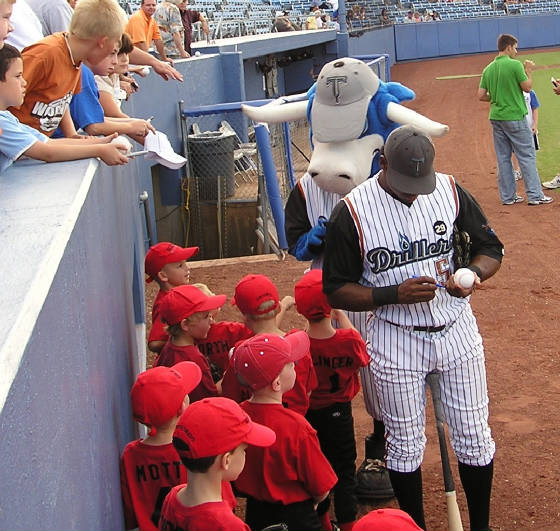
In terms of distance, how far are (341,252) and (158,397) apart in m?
1.04

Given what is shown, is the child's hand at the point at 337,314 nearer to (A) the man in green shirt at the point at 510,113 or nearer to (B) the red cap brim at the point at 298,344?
(B) the red cap brim at the point at 298,344

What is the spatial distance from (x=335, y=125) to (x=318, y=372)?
1.28 m

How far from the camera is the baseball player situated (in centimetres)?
351

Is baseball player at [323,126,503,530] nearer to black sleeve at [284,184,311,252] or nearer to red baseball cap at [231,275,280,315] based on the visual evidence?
red baseball cap at [231,275,280,315]

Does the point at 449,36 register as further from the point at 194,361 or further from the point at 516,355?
the point at 194,361

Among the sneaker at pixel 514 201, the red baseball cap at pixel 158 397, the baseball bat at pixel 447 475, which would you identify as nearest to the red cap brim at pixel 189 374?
the red baseball cap at pixel 158 397

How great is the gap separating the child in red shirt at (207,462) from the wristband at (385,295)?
1.07 m

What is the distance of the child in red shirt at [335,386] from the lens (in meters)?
4.03

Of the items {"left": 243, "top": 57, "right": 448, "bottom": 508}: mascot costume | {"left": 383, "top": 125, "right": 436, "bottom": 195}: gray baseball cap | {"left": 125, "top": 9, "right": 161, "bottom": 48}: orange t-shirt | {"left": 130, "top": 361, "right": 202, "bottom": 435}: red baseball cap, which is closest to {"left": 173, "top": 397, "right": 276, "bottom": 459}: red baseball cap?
{"left": 130, "top": 361, "right": 202, "bottom": 435}: red baseball cap

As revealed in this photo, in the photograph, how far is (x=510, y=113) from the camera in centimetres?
1079

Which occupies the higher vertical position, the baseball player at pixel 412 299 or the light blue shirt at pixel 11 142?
the light blue shirt at pixel 11 142

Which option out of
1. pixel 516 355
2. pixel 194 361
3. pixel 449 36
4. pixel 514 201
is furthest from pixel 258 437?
pixel 449 36

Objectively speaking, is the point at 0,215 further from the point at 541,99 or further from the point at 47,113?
the point at 541,99

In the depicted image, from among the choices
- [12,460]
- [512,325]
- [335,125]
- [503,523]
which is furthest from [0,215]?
[512,325]
